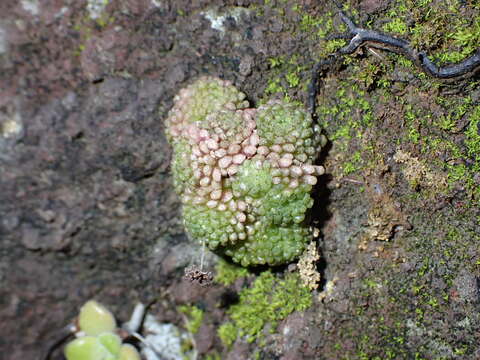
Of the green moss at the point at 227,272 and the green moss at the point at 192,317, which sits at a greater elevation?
the green moss at the point at 227,272

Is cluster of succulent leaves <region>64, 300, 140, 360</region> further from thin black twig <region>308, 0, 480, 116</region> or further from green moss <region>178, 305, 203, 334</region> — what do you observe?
thin black twig <region>308, 0, 480, 116</region>

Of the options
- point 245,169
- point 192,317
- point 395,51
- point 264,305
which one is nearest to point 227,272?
point 264,305

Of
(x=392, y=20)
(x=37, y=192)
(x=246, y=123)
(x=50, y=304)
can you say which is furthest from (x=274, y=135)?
(x=50, y=304)

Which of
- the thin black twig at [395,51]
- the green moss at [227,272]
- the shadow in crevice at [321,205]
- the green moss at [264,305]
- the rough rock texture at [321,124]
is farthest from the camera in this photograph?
the green moss at [227,272]

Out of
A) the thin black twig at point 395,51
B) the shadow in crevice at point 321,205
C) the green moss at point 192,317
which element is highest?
the thin black twig at point 395,51

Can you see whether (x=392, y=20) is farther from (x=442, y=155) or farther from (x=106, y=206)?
(x=106, y=206)

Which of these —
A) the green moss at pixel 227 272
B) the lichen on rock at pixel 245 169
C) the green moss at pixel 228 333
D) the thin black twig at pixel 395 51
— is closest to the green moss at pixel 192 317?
the green moss at pixel 228 333

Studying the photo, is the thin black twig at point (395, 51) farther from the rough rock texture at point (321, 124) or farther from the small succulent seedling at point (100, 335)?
the small succulent seedling at point (100, 335)
